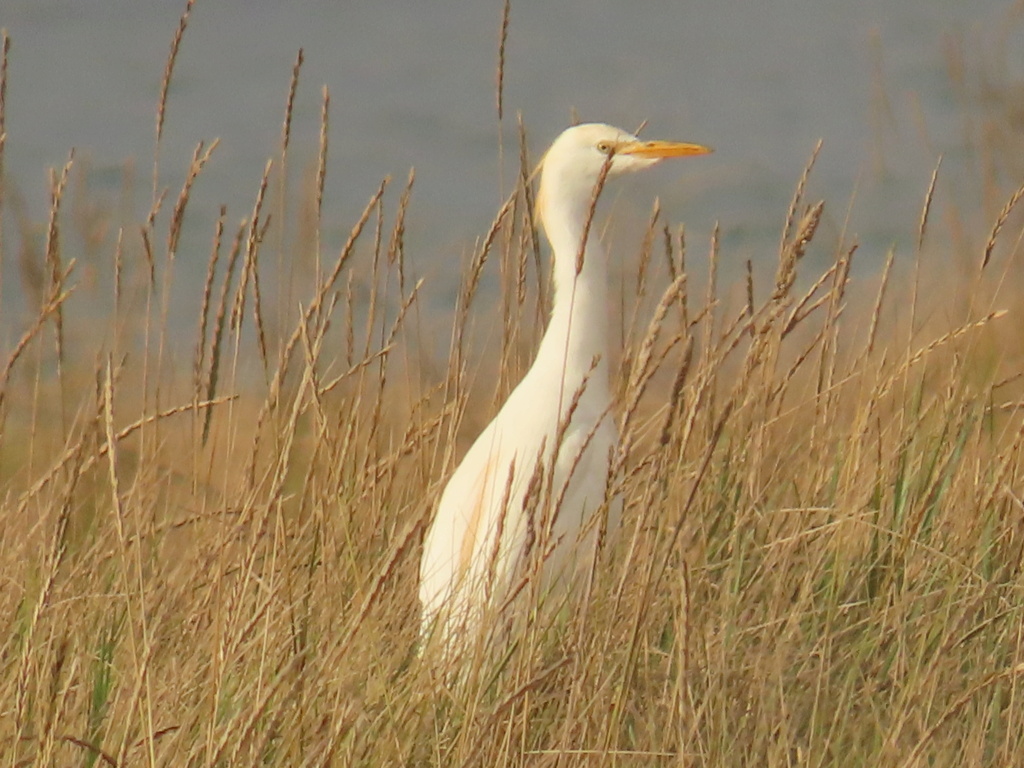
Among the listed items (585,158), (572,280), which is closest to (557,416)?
(572,280)

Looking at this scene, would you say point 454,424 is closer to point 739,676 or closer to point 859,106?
point 739,676

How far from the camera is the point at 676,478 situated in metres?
1.93

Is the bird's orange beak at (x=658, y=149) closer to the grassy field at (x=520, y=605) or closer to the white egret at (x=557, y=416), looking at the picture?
the white egret at (x=557, y=416)

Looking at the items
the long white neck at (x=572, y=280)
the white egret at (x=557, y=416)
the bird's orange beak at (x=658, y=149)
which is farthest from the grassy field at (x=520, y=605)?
the bird's orange beak at (x=658, y=149)

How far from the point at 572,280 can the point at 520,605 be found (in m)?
1.36

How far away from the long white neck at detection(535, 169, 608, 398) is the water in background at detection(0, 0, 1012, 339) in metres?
7.33

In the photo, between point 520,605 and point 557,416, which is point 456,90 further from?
point 520,605

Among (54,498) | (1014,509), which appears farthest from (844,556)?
(54,498)

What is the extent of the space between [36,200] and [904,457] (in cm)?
1110

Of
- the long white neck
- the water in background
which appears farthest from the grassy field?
the water in background

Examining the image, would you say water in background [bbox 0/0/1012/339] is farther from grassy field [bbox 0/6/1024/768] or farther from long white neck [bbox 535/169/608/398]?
grassy field [bbox 0/6/1024/768]

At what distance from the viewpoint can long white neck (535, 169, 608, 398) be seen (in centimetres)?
353

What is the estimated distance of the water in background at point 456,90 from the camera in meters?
14.3

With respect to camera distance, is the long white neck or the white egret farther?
the long white neck
